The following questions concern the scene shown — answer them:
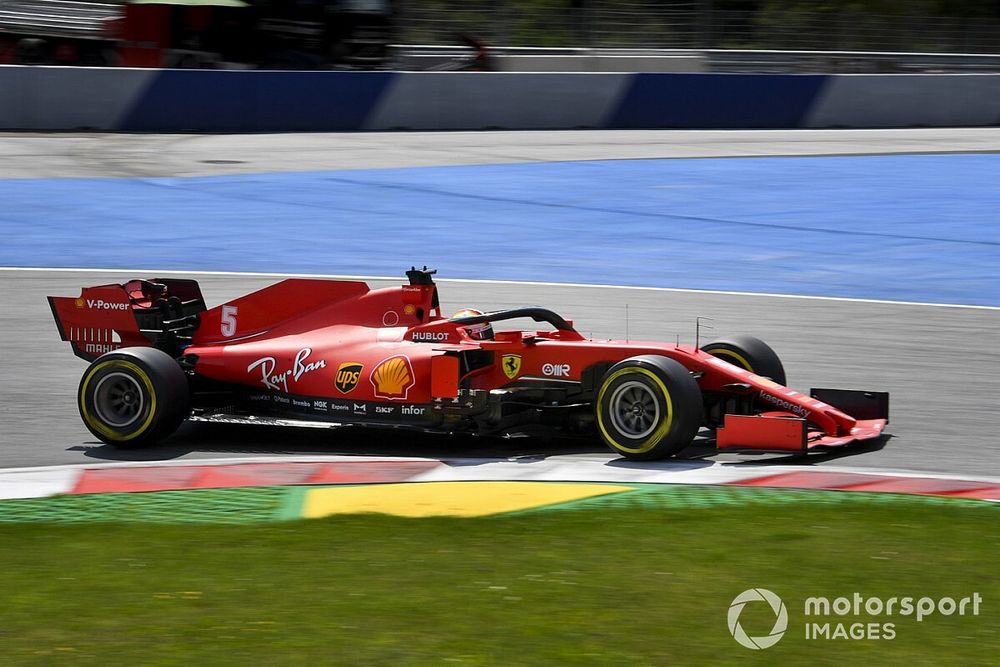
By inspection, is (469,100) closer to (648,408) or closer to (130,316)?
(130,316)

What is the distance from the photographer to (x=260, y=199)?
19.0 metres

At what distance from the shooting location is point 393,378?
8.16 m

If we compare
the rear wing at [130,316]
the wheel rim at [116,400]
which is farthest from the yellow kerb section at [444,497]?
the rear wing at [130,316]

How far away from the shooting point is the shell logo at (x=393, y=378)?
8.14 meters

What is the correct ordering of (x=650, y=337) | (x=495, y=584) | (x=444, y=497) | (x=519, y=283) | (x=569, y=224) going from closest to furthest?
(x=495, y=584) → (x=444, y=497) → (x=650, y=337) → (x=519, y=283) → (x=569, y=224)

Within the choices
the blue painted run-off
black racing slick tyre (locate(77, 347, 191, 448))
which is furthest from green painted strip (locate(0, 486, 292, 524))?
the blue painted run-off

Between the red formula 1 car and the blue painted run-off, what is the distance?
5665 mm

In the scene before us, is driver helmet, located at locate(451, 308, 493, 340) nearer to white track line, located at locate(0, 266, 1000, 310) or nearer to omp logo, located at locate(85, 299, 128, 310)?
omp logo, located at locate(85, 299, 128, 310)

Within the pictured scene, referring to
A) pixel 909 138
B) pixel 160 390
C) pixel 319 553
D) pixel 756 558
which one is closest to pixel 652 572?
pixel 756 558

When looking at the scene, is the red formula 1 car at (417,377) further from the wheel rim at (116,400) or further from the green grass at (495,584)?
the green grass at (495,584)

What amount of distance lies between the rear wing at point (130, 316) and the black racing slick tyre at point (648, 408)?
2.73 metres

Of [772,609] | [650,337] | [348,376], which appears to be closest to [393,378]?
[348,376]

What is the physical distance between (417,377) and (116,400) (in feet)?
5.77

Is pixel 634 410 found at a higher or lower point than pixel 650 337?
lower
